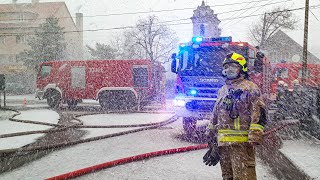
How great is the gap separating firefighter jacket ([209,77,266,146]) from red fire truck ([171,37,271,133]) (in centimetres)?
437

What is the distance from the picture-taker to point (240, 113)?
3.39 metres

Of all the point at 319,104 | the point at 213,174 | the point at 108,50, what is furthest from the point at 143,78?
the point at 108,50

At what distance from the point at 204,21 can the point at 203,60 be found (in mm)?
37348

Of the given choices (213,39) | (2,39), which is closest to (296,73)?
(213,39)

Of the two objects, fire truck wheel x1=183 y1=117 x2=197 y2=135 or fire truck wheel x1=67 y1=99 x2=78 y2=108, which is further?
fire truck wheel x1=67 y1=99 x2=78 y2=108

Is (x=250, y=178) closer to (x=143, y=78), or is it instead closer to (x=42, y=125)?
(x=42, y=125)

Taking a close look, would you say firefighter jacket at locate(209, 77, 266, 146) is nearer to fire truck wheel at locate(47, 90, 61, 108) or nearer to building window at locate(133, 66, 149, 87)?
building window at locate(133, 66, 149, 87)

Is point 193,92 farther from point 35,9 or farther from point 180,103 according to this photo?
point 35,9

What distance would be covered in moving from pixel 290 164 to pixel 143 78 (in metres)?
11.3

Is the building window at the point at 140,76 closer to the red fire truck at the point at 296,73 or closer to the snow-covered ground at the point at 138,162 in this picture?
the red fire truck at the point at 296,73

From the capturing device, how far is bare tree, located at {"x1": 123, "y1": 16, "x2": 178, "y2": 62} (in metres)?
37.6

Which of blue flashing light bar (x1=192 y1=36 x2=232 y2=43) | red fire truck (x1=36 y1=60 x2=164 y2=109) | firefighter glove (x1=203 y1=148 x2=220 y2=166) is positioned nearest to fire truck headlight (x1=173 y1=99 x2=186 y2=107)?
blue flashing light bar (x1=192 y1=36 x2=232 y2=43)

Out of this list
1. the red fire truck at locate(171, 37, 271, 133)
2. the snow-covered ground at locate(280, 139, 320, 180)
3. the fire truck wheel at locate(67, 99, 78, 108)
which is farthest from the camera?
the fire truck wheel at locate(67, 99, 78, 108)

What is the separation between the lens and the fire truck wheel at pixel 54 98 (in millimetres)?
16906
